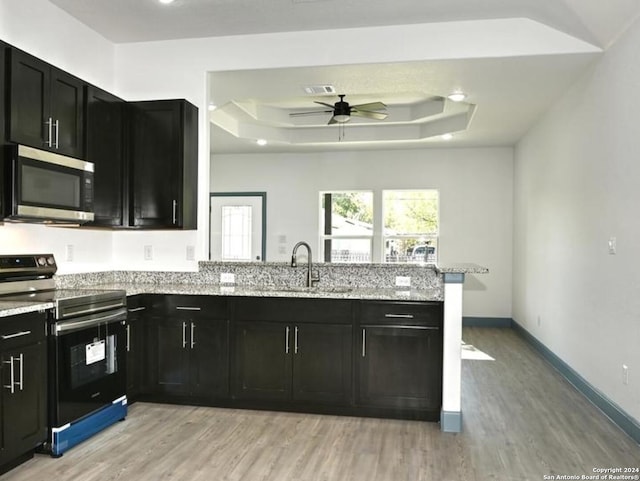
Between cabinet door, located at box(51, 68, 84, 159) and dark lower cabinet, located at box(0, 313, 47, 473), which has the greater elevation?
cabinet door, located at box(51, 68, 84, 159)

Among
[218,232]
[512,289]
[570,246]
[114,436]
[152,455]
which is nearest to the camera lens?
[152,455]

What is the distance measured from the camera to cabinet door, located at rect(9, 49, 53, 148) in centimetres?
292

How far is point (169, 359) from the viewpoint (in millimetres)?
3791

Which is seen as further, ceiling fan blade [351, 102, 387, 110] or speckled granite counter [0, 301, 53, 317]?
ceiling fan blade [351, 102, 387, 110]

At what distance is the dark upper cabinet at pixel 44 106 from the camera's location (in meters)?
2.94

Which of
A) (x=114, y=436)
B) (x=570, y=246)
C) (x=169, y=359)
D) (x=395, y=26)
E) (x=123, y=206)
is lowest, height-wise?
(x=114, y=436)

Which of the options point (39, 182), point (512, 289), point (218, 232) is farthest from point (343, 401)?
point (218, 232)

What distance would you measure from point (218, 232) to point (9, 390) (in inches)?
221

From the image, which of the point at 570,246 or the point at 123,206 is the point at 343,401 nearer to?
the point at 123,206

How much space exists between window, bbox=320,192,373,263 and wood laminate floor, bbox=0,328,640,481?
392 centimetres

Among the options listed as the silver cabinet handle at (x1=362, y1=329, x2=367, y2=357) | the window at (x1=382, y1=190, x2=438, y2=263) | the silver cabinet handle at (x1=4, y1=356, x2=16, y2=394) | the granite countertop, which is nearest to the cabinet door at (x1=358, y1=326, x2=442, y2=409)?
the silver cabinet handle at (x1=362, y1=329, x2=367, y2=357)

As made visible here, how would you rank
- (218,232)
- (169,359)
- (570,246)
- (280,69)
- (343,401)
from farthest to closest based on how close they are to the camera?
1. (218,232)
2. (570,246)
3. (280,69)
4. (169,359)
5. (343,401)

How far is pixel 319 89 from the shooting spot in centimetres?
468

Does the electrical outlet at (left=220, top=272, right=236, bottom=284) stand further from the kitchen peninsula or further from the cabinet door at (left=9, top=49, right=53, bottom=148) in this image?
the cabinet door at (left=9, top=49, right=53, bottom=148)
